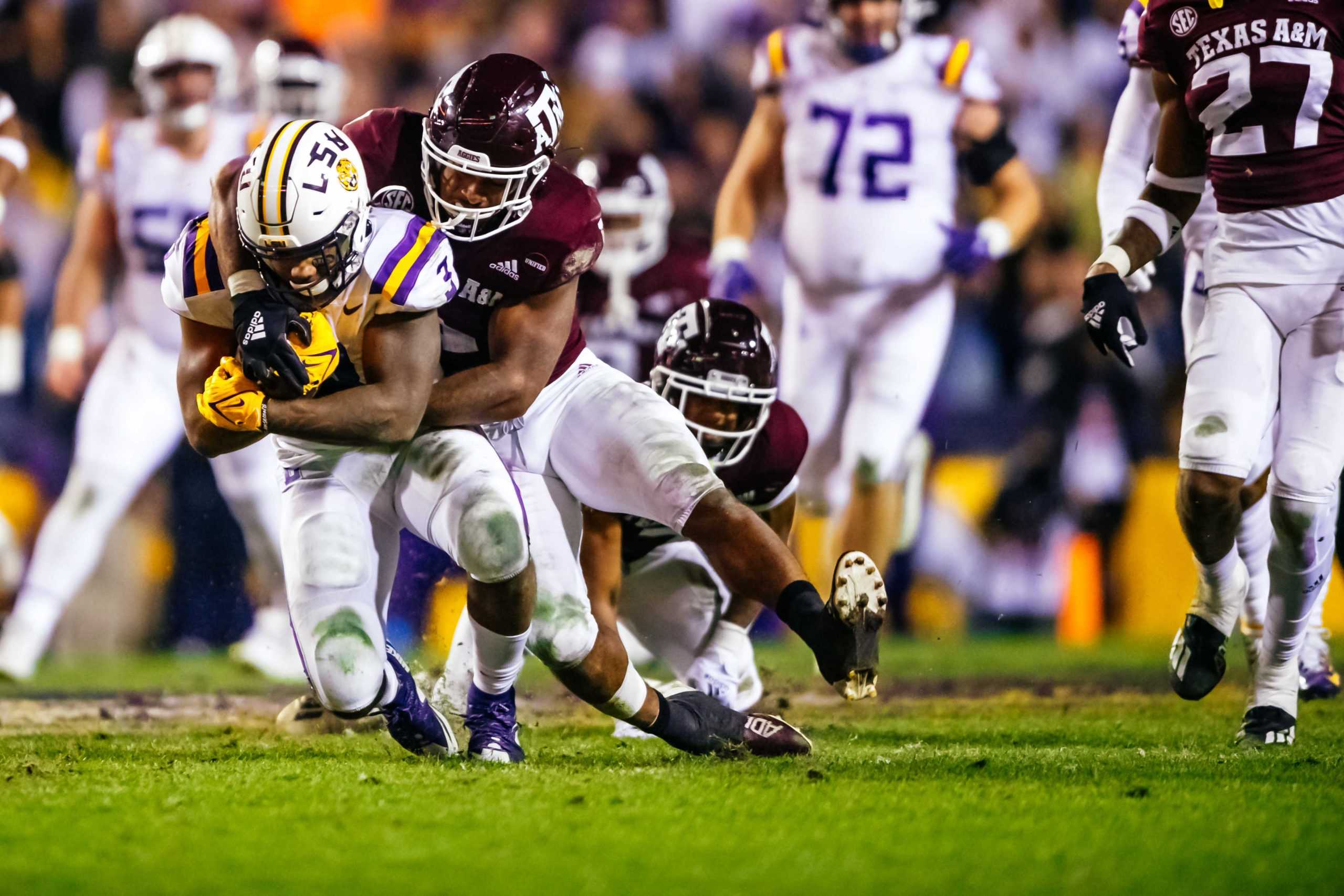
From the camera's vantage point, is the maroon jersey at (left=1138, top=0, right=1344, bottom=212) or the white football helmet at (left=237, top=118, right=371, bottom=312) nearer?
the white football helmet at (left=237, top=118, right=371, bottom=312)

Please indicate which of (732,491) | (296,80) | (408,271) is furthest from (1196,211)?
(296,80)

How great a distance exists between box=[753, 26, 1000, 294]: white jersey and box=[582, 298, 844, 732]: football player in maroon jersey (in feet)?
7.12

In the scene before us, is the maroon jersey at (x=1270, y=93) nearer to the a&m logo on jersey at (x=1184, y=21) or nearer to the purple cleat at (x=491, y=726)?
the a&m logo on jersey at (x=1184, y=21)

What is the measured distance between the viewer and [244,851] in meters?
2.81

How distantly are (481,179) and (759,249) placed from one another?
446cm

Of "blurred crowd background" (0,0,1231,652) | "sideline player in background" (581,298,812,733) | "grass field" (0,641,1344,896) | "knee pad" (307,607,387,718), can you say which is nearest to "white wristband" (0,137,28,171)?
"blurred crowd background" (0,0,1231,652)

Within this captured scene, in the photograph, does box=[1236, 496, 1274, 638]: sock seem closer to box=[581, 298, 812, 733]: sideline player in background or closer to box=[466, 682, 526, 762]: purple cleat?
box=[581, 298, 812, 733]: sideline player in background

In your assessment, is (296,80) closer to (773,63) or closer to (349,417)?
(773,63)

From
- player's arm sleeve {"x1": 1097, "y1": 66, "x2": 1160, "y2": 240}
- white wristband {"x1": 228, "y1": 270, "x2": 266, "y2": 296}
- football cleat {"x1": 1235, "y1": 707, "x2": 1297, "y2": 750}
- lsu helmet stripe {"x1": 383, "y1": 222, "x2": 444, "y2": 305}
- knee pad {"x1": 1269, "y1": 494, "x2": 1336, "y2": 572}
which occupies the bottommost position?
football cleat {"x1": 1235, "y1": 707, "x2": 1297, "y2": 750}

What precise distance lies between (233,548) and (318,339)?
474 centimetres

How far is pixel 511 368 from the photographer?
13.9 feet

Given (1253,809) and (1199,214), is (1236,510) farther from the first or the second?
(1199,214)

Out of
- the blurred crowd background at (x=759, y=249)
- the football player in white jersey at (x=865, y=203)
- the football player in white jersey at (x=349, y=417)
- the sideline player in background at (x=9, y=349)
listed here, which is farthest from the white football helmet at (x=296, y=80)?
the football player in white jersey at (x=349, y=417)

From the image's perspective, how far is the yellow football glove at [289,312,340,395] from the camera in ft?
12.1
